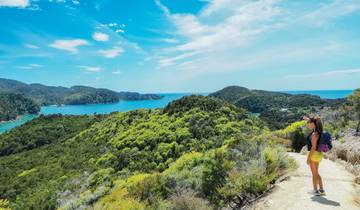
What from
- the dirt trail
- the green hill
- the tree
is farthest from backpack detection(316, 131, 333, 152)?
the tree

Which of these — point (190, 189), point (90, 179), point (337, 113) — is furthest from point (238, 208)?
point (90, 179)

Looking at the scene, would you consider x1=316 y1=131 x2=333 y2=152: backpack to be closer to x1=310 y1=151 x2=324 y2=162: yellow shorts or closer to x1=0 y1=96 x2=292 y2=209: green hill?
x1=310 y1=151 x2=324 y2=162: yellow shorts

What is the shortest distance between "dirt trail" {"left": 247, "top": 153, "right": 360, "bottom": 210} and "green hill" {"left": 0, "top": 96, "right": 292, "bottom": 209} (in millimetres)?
548

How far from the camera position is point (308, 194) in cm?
680

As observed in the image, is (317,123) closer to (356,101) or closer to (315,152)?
(315,152)

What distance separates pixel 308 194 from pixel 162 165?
23289 millimetres

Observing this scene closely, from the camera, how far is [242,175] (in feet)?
26.3

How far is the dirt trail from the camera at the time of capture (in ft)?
20.5

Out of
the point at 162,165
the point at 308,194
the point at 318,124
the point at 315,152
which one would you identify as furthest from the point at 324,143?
the point at 162,165

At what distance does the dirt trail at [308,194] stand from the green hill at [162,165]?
55 cm

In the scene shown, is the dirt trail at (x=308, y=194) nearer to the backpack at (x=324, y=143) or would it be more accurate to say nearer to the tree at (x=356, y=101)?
the backpack at (x=324, y=143)

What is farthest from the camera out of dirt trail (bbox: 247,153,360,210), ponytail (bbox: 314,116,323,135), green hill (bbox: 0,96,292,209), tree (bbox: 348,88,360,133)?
tree (bbox: 348,88,360,133)

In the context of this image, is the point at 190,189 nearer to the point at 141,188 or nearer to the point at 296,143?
the point at 141,188

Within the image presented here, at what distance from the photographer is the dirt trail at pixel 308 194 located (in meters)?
6.25
